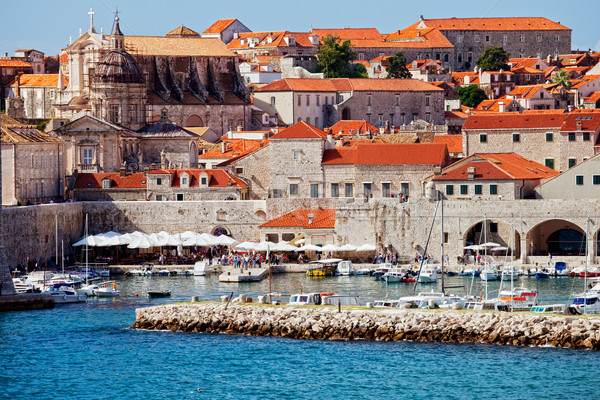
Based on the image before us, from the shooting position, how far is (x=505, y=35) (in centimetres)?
14275

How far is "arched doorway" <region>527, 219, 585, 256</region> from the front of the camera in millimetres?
68000

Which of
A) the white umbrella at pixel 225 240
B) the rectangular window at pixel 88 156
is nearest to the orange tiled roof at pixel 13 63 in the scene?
the rectangular window at pixel 88 156

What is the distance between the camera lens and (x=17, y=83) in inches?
4574

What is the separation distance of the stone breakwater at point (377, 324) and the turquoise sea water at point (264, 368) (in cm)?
55

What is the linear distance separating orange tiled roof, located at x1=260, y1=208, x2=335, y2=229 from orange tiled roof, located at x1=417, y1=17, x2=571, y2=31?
73.8m

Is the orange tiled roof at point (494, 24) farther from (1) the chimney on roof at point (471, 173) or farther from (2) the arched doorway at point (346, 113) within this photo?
(1) the chimney on roof at point (471, 173)

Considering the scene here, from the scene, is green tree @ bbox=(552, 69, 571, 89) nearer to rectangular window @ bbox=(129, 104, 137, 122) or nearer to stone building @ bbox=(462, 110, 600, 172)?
rectangular window @ bbox=(129, 104, 137, 122)

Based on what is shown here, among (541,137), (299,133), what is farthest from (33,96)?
(541,137)

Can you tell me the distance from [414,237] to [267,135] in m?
22.4

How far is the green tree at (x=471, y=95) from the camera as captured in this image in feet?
384

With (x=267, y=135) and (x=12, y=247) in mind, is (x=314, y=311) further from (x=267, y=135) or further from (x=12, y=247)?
(x=267, y=135)

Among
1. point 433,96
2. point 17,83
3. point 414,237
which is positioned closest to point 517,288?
point 414,237

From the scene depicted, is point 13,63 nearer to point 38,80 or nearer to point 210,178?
point 38,80

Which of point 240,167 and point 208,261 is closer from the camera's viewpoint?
point 208,261
